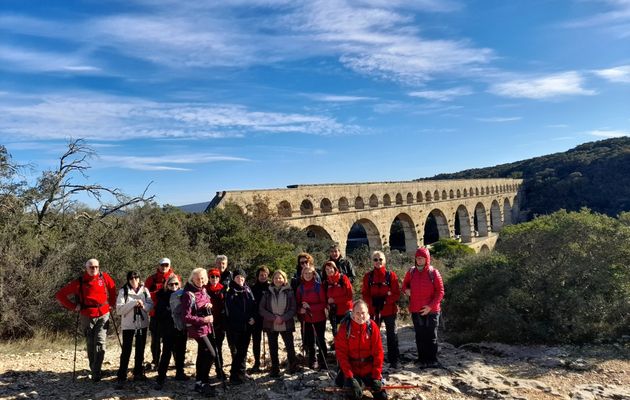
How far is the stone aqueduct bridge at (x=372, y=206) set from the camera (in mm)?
14672

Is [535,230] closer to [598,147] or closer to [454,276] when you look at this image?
[454,276]

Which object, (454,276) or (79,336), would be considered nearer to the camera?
(79,336)

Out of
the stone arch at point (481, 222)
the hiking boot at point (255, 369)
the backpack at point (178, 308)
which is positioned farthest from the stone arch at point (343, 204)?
the stone arch at point (481, 222)

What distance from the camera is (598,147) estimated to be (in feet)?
195

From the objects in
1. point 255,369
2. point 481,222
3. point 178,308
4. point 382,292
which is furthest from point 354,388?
point 481,222

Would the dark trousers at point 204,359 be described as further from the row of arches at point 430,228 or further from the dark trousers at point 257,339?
the row of arches at point 430,228

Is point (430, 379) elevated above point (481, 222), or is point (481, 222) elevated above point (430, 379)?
point (430, 379)

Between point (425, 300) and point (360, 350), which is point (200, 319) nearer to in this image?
point (360, 350)

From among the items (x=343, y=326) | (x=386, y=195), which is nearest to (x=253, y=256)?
(x=343, y=326)

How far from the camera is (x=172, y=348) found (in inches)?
167

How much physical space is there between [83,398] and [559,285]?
5969 millimetres

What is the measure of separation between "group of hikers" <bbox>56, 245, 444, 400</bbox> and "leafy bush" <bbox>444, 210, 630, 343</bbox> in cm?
209

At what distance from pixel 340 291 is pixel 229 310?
111 centimetres

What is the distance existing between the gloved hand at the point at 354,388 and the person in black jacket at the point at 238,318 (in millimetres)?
1233
